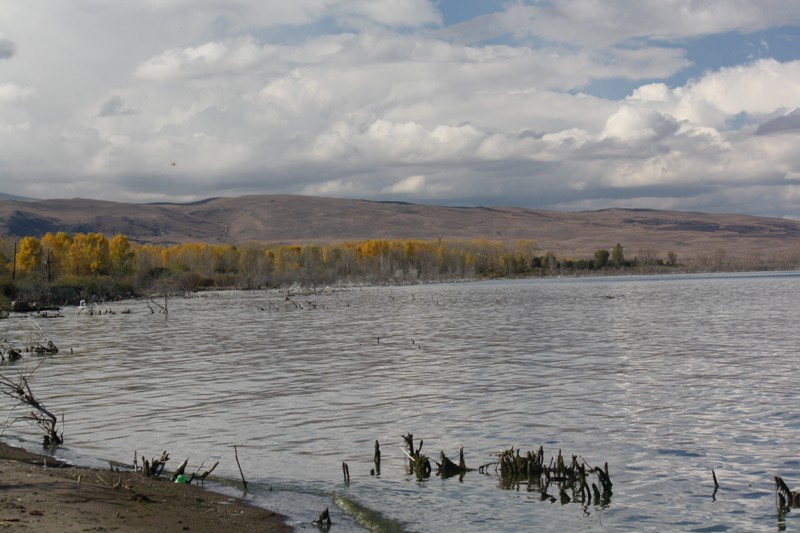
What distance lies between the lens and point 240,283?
183 m

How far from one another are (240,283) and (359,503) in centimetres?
17028

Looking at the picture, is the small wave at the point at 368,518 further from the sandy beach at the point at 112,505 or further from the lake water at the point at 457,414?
the sandy beach at the point at 112,505

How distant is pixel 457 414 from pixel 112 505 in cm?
1337

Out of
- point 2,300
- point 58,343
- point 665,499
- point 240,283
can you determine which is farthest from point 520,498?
point 240,283

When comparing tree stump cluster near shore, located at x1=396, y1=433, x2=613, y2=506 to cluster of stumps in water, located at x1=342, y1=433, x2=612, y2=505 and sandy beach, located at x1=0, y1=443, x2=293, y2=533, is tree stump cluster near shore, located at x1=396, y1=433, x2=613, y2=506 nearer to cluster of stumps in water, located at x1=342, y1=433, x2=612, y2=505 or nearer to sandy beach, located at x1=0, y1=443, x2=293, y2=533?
cluster of stumps in water, located at x1=342, y1=433, x2=612, y2=505

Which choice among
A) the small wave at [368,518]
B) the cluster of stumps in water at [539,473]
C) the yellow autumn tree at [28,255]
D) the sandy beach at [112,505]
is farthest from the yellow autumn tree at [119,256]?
the small wave at [368,518]

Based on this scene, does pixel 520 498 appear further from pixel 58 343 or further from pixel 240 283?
pixel 240 283

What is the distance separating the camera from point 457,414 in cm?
2545

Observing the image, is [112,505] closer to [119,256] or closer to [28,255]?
[28,255]

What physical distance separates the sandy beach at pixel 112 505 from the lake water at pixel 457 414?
1.12 meters

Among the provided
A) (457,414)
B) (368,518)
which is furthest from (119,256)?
(368,518)

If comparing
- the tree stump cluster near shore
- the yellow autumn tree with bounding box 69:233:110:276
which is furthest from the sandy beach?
the yellow autumn tree with bounding box 69:233:110:276

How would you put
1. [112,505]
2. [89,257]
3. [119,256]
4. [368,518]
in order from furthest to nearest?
1. [119,256]
2. [89,257]
3. [368,518]
4. [112,505]

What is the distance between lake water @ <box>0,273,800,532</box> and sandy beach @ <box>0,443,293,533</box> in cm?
Result: 112
